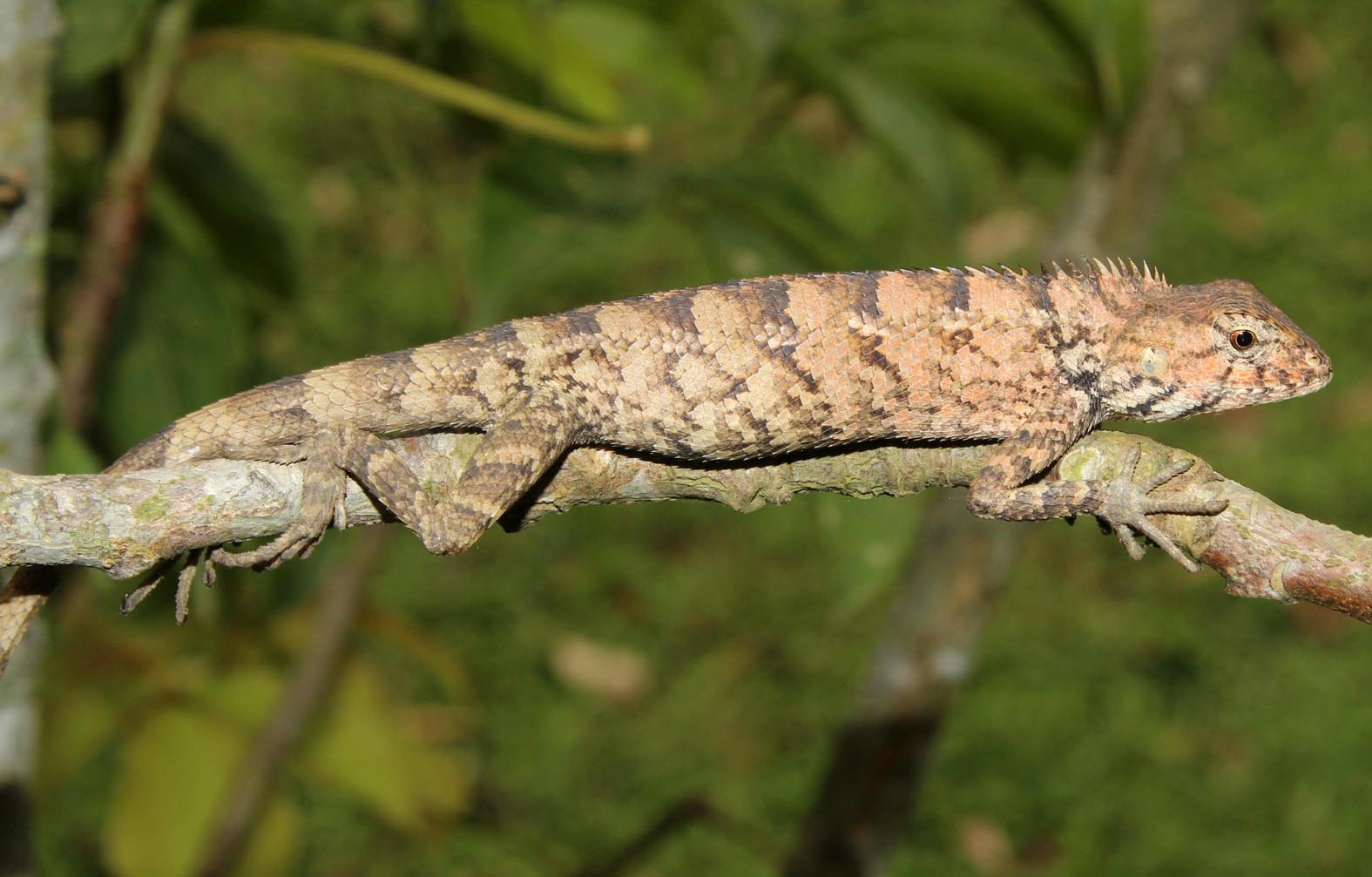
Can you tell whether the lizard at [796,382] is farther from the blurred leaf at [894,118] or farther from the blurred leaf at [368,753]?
the blurred leaf at [368,753]

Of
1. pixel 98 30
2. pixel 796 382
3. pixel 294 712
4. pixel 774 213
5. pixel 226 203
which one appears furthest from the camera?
pixel 294 712

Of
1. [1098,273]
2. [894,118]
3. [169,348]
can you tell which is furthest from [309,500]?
[1098,273]

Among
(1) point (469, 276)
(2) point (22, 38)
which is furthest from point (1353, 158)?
(2) point (22, 38)

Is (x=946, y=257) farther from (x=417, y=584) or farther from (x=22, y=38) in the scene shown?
(x=22, y=38)

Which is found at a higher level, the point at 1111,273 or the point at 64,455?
the point at 1111,273

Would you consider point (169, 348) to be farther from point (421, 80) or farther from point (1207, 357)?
point (1207, 357)

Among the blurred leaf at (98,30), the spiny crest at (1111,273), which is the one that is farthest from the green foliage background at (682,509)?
the spiny crest at (1111,273)
